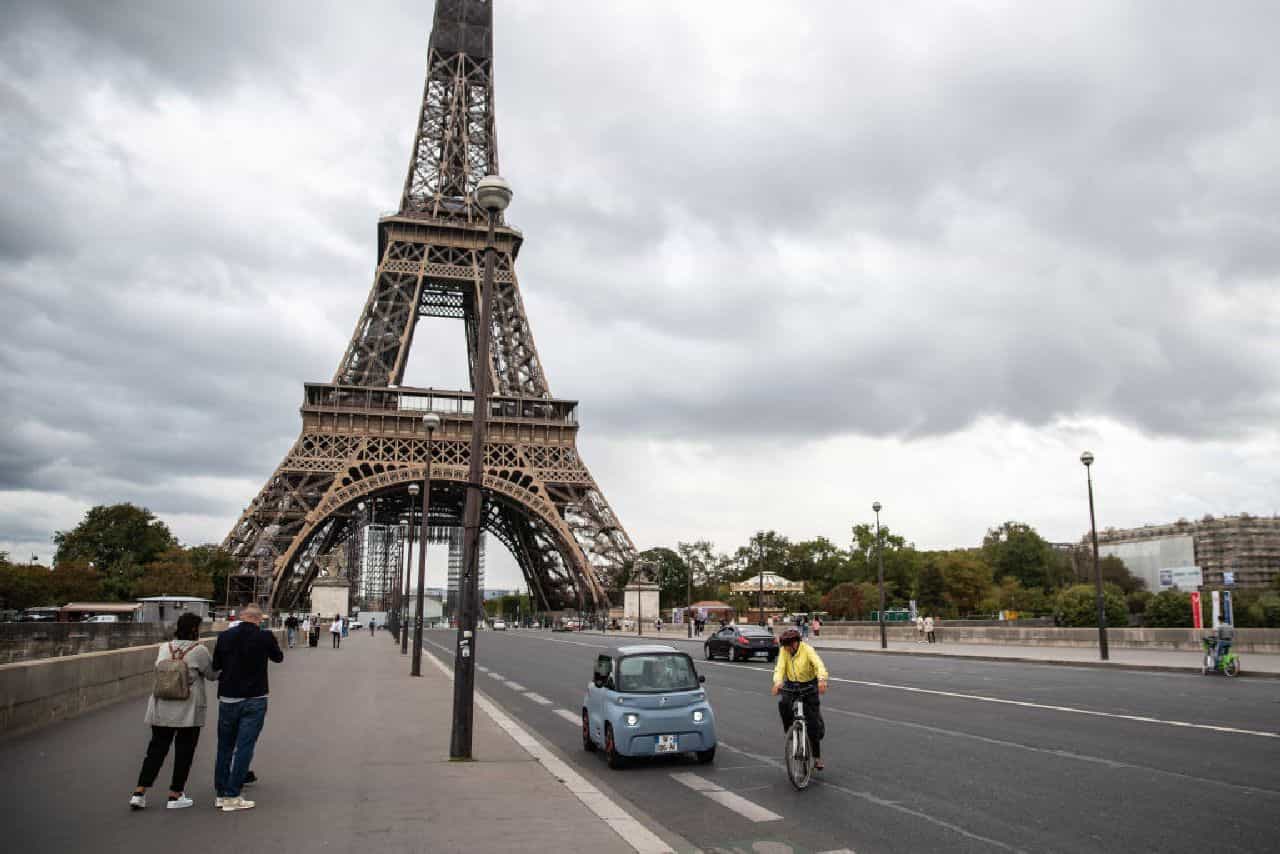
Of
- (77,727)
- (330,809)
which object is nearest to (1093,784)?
(330,809)

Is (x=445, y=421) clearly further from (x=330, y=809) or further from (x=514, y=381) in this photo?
(x=330, y=809)

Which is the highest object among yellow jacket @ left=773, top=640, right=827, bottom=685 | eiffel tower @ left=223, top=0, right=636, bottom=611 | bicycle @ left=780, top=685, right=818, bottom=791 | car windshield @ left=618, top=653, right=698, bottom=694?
eiffel tower @ left=223, top=0, right=636, bottom=611

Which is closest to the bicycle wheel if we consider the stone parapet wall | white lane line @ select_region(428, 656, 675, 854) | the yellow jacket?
the yellow jacket

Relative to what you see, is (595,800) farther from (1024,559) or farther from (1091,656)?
(1024,559)

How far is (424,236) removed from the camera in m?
69.7

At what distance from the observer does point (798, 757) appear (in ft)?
31.8

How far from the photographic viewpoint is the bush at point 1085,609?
2776 inches

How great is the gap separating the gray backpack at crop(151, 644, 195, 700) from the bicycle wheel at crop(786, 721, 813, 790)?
5.74m

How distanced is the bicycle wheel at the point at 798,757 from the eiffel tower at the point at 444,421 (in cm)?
5135

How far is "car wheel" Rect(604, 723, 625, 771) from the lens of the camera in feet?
36.8

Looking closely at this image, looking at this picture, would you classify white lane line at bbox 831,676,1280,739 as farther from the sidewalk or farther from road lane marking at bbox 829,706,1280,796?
the sidewalk

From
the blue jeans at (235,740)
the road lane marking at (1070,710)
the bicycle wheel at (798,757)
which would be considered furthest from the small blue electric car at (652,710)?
the road lane marking at (1070,710)

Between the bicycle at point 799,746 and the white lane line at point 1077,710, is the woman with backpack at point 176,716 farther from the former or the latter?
the white lane line at point 1077,710

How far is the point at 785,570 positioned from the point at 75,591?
78.5 m
